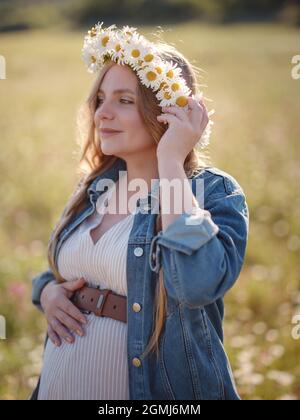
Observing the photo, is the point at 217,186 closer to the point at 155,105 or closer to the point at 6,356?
the point at 155,105

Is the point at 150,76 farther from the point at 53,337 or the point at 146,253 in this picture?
the point at 53,337

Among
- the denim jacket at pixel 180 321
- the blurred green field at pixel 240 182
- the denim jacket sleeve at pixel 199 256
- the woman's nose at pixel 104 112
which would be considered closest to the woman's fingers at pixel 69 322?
the denim jacket at pixel 180 321

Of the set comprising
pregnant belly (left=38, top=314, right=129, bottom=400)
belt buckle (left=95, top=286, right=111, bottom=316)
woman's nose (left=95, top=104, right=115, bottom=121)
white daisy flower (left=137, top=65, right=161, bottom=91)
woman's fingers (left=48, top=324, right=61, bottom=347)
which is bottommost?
pregnant belly (left=38, top=314, right=129, bottom=400)

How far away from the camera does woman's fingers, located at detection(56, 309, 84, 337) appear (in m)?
2.45

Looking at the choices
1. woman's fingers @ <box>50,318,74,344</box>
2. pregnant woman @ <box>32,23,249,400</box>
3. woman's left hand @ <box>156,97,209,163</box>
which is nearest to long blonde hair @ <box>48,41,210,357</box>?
pregnant woman @ <box>32,23,249,400</box>

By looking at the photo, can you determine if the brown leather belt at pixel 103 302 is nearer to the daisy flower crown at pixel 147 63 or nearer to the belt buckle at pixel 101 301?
the belt buckle at pixel 101 301

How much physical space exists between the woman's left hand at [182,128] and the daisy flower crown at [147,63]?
0.12ft

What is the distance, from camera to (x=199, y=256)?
1969 millimetres

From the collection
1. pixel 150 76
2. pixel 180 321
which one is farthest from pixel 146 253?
pixel 150 76

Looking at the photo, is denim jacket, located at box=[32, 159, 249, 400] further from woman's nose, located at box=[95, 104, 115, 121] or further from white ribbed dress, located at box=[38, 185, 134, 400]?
woman's nose, located at box=[95, 104, 115, 121]

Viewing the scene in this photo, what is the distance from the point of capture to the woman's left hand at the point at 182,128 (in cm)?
219

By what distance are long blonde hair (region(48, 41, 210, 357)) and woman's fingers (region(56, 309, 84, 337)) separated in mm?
212

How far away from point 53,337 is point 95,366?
291 mm
